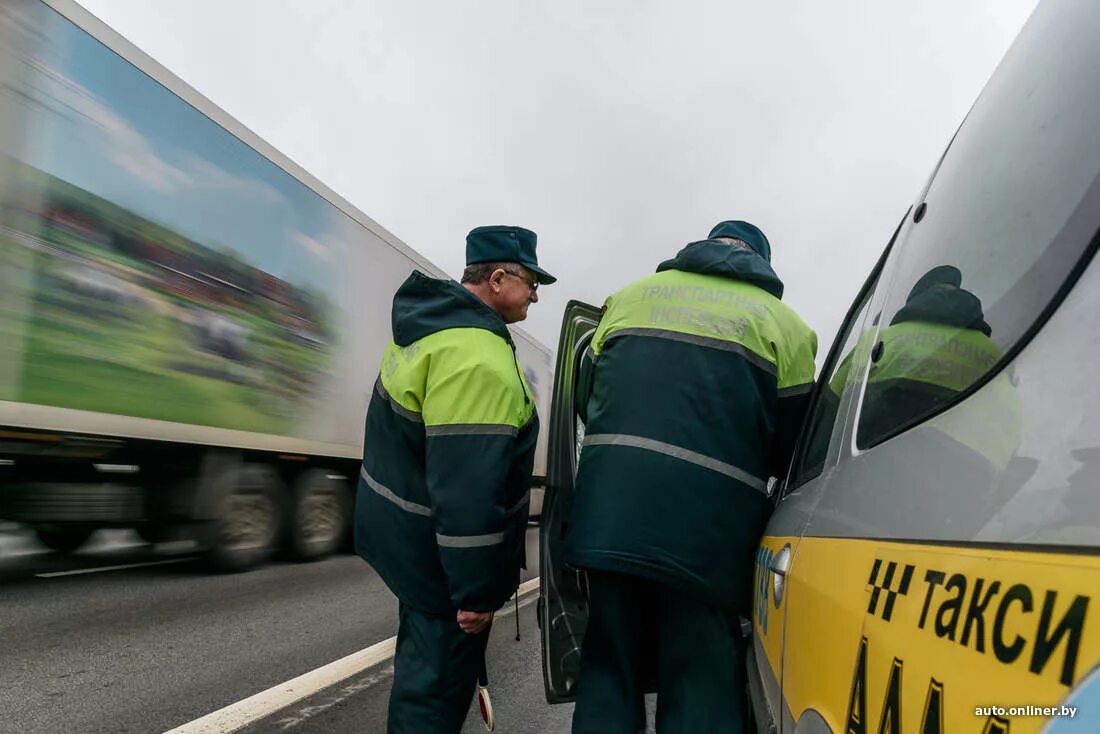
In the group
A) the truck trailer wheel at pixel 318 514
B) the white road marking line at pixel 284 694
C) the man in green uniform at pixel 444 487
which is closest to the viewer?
the man in green uniform at pixel 444 487

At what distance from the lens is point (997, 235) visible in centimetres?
111

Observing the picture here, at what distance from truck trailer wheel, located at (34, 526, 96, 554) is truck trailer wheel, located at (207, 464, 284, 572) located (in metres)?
1.04

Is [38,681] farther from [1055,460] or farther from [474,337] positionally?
[1055,460]

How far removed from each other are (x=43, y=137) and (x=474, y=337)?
447cm

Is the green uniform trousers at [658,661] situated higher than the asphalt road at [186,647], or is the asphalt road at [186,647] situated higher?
the green uniform trousers at [658,661]

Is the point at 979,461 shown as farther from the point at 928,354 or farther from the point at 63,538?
the point at 63,538

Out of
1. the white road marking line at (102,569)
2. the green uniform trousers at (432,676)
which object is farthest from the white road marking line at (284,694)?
the white road marking line at (102,569)

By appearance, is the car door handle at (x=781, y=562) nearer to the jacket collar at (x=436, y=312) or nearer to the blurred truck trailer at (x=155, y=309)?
the jacket collar at (x=436, y=312)

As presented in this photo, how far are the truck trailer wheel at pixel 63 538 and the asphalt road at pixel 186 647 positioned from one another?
11cm

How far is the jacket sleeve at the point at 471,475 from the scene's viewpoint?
7.33 ft

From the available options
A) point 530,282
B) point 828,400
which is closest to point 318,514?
point 530,282

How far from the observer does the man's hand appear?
2324mm

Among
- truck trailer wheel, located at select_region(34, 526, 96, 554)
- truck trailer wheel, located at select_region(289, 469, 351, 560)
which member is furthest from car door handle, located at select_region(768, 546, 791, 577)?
truck trailer wheel, located at select_region(289, 469, 351, 560)

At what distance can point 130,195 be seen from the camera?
6.04 metres
